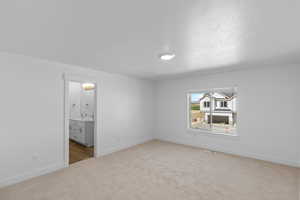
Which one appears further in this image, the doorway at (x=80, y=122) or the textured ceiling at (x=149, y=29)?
the doorway at (x=80, y=122)

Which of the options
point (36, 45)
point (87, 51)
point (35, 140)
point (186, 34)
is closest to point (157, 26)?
point (186, 34)

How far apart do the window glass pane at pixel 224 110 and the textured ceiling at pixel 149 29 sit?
1605 millimetres

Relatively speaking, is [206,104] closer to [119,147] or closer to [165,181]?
[165,181]

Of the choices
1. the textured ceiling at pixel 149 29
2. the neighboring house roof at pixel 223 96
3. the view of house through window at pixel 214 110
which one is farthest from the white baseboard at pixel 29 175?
the neighboring house roof at pixel 223 96

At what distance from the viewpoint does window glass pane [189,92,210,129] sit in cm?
469

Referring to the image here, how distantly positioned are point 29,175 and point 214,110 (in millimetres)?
4812

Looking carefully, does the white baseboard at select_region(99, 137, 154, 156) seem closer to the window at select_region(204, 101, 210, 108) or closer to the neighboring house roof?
the window at select_region(204, 101, 210, 108)

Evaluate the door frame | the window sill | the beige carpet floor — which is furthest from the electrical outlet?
the window sill

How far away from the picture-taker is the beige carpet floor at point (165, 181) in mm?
2197

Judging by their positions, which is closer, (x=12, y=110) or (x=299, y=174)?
(x=12, y=110)

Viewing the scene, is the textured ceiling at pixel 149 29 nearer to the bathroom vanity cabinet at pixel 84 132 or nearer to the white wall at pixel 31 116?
the white wall at pixel 31 116

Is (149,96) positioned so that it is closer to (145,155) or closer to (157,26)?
(145,155)

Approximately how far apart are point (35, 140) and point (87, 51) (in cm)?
200

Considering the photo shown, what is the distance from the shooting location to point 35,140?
2762 millimetres
